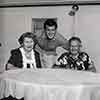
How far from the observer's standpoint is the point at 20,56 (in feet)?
9.65

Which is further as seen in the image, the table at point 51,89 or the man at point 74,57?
the man at point 74,57

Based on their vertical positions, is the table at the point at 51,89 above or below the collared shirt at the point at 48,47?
below

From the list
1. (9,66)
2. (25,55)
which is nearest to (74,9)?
(25,55)

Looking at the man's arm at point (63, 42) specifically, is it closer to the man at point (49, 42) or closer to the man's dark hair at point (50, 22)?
A: the man at point (49, 42)

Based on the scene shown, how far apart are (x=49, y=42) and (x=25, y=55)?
0.38 meters

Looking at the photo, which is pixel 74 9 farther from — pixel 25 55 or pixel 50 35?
pixel 25 55

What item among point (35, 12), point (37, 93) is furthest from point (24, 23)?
point (37, 93)

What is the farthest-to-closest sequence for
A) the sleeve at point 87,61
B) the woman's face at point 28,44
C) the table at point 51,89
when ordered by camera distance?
the woman's face at point 28,44
the sleeve at point 87,61
the table at point 51,89

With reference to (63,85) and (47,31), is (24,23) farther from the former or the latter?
(63,85)

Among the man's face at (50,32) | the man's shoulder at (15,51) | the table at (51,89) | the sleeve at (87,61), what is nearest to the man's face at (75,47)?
the sleeve at (87,61)

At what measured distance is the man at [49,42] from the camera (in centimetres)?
293

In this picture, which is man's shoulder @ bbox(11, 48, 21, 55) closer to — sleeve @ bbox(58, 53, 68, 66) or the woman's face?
the woman's face

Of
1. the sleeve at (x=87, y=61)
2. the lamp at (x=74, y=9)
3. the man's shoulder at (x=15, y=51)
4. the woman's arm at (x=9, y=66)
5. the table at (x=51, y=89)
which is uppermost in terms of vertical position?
the lamp at (x=74, y=9)

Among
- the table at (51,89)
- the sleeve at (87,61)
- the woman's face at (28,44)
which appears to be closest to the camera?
→ the table at (51,89)
